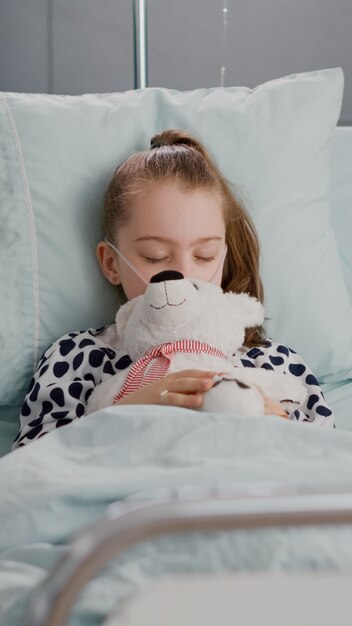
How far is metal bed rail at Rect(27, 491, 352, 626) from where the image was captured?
1.87 feet

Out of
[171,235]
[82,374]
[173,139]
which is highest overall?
[173,139]

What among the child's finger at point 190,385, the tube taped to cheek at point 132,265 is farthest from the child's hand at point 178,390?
the tube taped to cheek at point 132,265

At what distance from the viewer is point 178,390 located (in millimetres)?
1200

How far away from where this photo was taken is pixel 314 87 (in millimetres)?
1712

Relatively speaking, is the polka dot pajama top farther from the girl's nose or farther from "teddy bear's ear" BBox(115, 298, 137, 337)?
the girl's nose

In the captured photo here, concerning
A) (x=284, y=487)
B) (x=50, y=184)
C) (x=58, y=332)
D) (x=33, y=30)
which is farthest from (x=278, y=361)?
(x=33, y=30)

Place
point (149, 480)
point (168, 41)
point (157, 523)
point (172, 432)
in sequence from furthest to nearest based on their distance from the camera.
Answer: point (168, 41), point (172, 432), point (149, 480), point (157, 523)

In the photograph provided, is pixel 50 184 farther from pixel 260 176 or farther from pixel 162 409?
pixel 162 409

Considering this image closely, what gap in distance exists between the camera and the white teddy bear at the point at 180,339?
1330 millimetres

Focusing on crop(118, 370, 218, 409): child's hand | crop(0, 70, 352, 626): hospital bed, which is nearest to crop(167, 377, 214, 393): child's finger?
crop(118, 370, 218, 409): child's hand

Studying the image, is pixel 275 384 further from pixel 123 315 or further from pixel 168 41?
pixel 168 41

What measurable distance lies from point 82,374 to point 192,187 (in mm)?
342

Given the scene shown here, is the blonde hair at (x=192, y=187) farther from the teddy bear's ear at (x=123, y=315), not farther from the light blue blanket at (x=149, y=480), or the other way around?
the light blue blanket at (x=149, y=480)

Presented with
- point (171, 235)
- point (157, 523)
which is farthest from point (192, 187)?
point (157, 523)
